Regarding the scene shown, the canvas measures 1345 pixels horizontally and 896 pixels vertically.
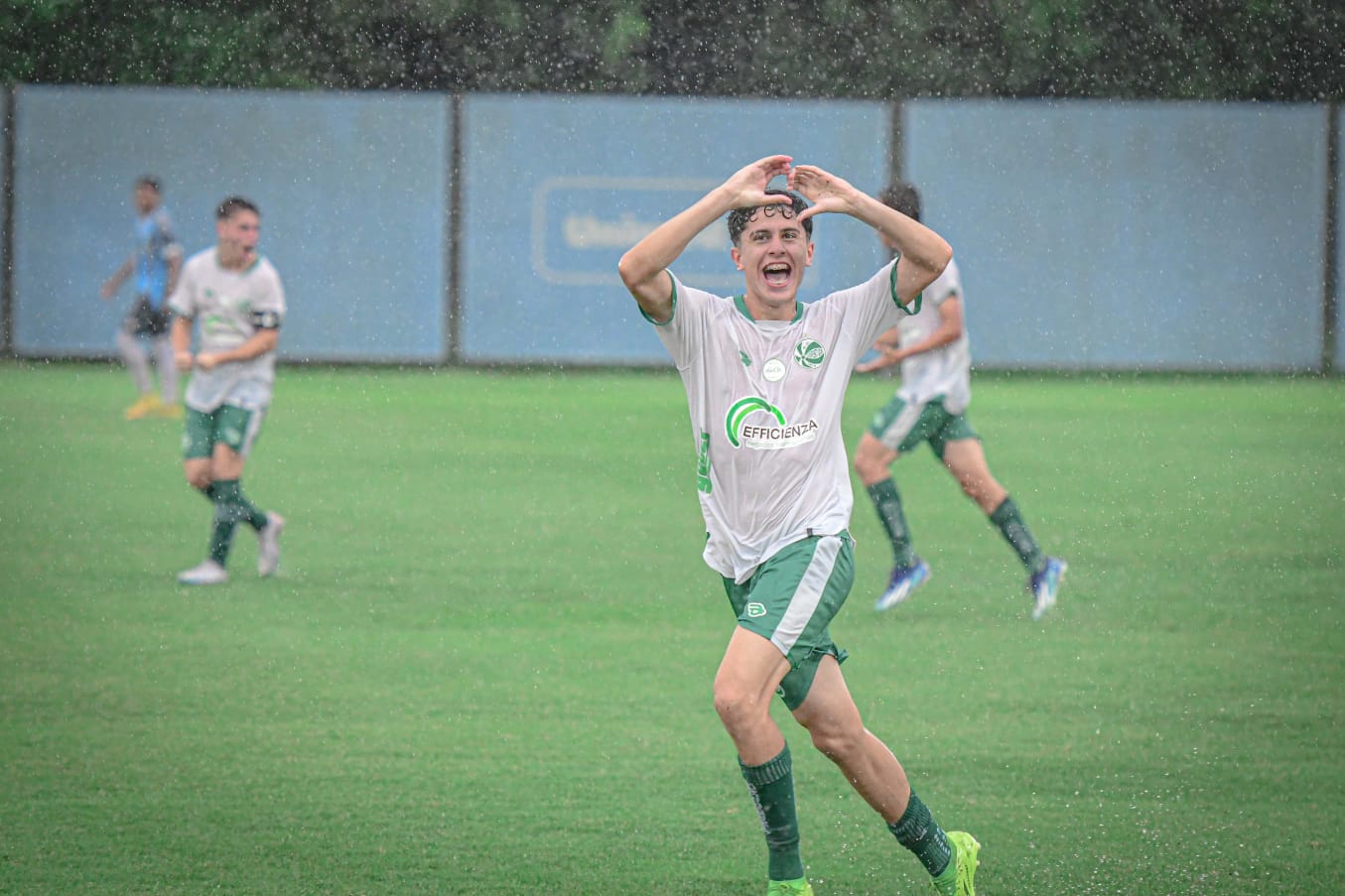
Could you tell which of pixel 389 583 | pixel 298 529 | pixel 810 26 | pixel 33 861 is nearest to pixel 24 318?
pixel 810 26

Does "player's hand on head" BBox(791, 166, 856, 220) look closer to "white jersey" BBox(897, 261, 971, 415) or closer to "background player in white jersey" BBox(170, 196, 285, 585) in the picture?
"white jersey" BBox(897, 261, 971, 415)

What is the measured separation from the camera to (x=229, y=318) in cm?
1039

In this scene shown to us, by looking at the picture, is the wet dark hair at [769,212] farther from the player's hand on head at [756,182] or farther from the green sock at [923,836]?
the green sock at [923,836]

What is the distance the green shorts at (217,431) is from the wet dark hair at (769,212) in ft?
17.8

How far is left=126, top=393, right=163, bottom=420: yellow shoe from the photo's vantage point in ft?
58.4

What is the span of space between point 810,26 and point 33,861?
2165 cm

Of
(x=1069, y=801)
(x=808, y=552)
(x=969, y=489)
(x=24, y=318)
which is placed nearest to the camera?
(x=808, y=552)

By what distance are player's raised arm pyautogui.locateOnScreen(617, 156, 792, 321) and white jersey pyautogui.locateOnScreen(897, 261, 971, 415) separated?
15.9ft

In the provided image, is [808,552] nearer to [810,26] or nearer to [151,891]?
[151,891]

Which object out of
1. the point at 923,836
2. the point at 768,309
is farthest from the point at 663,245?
the point at 923,836

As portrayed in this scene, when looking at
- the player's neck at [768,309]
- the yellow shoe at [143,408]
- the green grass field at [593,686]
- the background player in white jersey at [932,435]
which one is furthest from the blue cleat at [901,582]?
the yellow shoe at [143,408]

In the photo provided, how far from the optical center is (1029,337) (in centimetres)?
2361

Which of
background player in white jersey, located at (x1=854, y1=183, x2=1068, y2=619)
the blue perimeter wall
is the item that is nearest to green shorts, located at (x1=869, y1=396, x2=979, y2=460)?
background player in white jersey, located at (x1=854, y1=183, x2=1068, y2=619)

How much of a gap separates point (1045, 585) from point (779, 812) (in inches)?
191
